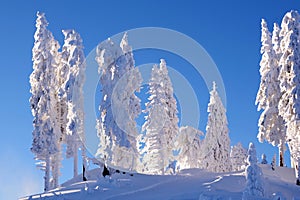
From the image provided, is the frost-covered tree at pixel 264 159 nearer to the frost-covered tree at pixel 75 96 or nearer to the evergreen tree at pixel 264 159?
the evergreen tree at pixel 264 159

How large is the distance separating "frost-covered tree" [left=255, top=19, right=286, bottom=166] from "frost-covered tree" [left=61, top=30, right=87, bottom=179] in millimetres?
18402

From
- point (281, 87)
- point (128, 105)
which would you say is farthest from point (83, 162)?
point (281, 87)

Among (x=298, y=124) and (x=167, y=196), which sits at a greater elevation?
(x=298, y=124)

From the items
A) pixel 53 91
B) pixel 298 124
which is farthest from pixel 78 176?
pixel 298 124

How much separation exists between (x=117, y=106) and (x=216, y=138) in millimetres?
25006

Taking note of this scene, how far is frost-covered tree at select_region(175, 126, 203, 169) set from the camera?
61.5 meters

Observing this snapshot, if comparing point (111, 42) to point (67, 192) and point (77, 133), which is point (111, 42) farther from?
point (67, 192)

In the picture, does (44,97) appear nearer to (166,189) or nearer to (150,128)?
(150,128)

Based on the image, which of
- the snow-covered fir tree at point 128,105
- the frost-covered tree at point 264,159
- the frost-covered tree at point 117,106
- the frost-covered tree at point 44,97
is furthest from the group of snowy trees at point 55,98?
the frost-covered tree at point 264,159

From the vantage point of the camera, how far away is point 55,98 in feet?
161

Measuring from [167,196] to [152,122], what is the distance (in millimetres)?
26153

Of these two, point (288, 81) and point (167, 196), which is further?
point (288, 81)

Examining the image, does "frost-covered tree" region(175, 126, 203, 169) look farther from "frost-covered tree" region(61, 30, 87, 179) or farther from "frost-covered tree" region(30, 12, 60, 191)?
"frost-covered tree" region(30, 12, 60, 191)

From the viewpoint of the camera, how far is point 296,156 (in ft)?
128
